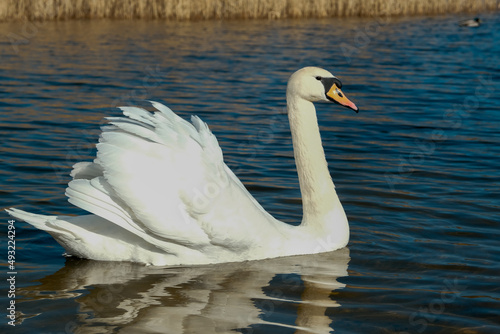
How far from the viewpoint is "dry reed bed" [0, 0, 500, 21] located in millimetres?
21906

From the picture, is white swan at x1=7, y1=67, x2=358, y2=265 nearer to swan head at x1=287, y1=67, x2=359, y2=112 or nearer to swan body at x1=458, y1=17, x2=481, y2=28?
swan head at x1=287, y1=67, x2=359, y2=112

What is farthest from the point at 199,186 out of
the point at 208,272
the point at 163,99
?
the point at 163,99

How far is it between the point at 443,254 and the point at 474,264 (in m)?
0.29

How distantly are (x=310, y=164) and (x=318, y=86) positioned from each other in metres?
0.59

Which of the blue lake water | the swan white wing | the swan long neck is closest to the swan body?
the blue lake water

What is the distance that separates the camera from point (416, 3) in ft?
86.8

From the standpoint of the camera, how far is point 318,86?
5691mm

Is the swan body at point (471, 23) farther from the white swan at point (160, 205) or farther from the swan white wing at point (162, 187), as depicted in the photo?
the swan white wing at point (162, 187)

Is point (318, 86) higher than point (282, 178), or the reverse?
point (318, 86)

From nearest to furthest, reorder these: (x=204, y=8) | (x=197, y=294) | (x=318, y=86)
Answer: (x=197, y=294)
(x=318, y=86)
(x=204, y=8)

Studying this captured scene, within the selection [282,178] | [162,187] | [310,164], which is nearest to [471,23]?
[282,178]

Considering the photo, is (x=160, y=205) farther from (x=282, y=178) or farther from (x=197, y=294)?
(x=282, y=178)

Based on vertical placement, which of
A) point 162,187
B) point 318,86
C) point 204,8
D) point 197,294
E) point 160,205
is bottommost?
point 197,294

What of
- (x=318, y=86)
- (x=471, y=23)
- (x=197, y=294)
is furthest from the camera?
(x=471, y=23)
